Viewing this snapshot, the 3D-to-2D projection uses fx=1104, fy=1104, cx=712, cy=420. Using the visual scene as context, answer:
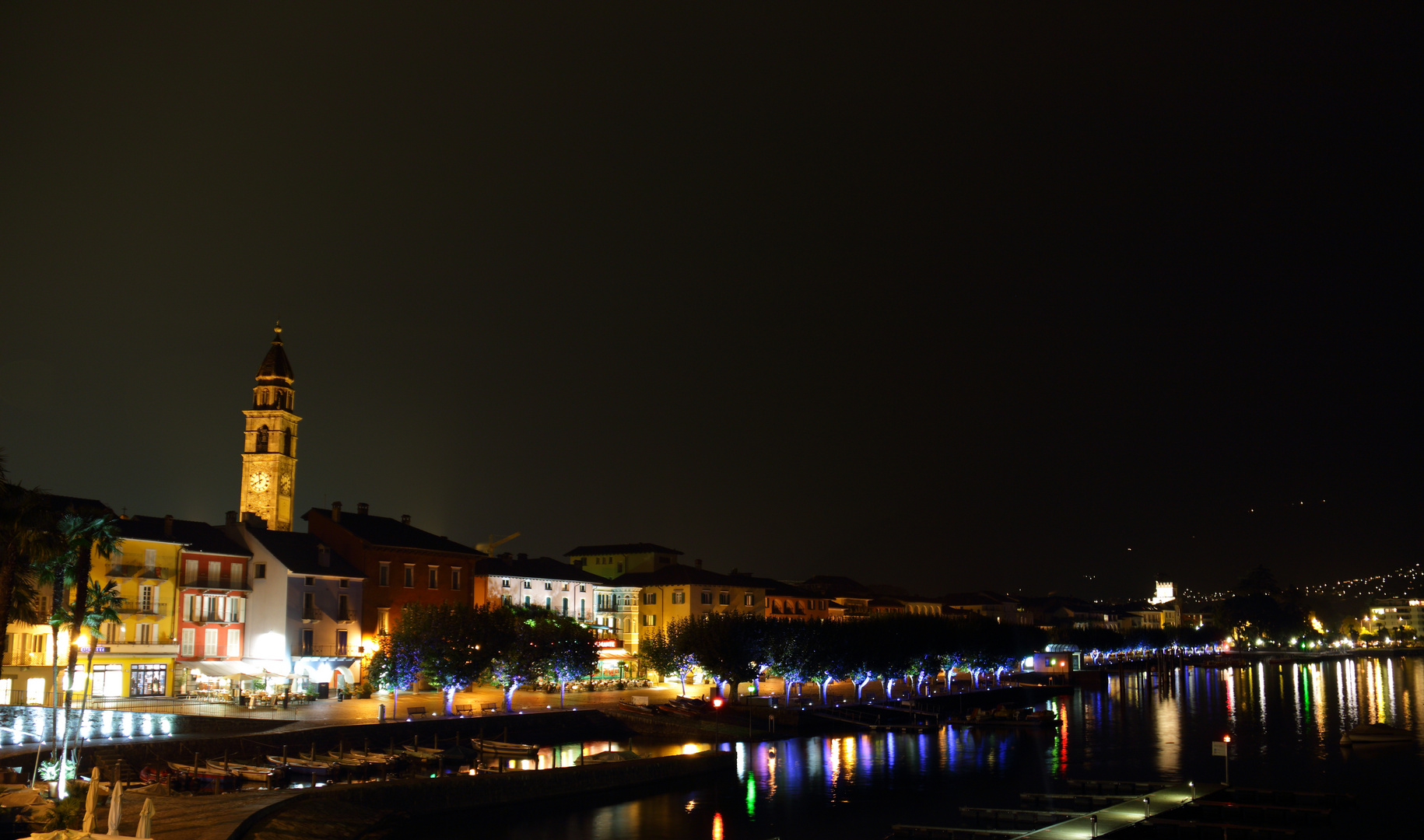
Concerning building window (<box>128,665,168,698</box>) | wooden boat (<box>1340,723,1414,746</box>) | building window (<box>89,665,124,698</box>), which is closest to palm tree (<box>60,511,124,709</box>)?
building window (<box>89,665,124,698</box>)

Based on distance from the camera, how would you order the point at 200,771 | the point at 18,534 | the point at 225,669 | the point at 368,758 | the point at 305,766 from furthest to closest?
the point at 225,669
the point at 368,758
the point at 305,766
the point at 200,771
the point at 18,534

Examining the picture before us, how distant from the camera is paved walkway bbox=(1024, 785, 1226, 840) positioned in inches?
1594

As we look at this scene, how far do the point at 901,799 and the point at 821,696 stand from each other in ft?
145

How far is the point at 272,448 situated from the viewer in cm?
10469

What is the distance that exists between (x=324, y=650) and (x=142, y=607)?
13.7m

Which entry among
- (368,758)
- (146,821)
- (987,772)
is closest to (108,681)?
(368,758)

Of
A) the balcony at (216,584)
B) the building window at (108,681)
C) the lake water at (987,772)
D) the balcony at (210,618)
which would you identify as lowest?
the lake water at (987,772)

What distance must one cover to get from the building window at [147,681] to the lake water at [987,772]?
24028 millimetres

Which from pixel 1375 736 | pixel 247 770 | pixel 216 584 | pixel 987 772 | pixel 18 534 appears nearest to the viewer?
pixel 18 534

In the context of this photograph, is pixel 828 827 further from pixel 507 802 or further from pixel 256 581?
pixel 256 581

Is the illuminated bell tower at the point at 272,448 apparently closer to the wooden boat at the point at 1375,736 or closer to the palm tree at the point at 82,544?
the palm tree at the point at 82,544

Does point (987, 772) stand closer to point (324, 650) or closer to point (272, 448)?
point (324, 650)

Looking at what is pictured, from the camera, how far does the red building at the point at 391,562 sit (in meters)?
80.8

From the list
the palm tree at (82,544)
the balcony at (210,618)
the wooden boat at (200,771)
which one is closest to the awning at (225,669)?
the balcony at (210,618)
